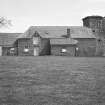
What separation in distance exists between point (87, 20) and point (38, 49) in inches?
769

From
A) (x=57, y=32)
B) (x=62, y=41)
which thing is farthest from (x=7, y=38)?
(x=62, y=41)

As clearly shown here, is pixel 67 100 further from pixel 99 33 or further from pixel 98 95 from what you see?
pixel 99 33

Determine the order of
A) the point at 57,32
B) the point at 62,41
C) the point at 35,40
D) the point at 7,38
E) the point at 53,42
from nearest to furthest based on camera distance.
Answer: the point at 53,42
the point at 62,41
the point at 35,40
the point at 57,32
the point at 7,38

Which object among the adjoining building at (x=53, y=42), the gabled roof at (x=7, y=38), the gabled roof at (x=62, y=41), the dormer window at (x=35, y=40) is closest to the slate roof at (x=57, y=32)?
the adjoining building at (x=53, y=42)

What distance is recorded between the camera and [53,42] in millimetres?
50438

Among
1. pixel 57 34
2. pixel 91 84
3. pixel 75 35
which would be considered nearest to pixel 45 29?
pixel 57 34

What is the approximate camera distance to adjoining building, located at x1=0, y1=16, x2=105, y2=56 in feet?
166

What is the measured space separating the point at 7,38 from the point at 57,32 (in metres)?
13.9

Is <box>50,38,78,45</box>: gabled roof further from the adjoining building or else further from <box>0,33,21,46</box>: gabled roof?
<box>0,33,21,46</box>: gabled roof

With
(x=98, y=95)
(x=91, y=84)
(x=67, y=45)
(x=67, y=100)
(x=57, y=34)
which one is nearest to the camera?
(x=67, y=100)

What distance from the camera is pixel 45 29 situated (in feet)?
183

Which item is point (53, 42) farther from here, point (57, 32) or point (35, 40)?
point (57, 32)

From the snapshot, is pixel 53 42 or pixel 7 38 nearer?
pixel 53 42

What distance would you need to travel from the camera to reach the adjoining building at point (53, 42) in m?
50.5
